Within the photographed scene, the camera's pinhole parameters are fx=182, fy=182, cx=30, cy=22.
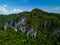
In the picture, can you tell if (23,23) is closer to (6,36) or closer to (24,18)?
(24,18)

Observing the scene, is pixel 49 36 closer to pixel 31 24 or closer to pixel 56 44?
pixel 56 44

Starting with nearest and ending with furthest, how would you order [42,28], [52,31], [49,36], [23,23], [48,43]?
1. [48,43]
2. [49,36]
3. [52,31]
4. [42,28]
5. [23,23]

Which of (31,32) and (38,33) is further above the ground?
(38,33)

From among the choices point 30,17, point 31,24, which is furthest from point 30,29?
point 30,17

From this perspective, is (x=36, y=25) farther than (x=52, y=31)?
Yes

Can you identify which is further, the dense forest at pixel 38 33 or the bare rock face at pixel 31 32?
the bare rock face at pixel 31 32

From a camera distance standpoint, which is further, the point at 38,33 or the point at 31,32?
the point at 31,32

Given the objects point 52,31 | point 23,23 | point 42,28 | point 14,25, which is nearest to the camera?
point 52,31

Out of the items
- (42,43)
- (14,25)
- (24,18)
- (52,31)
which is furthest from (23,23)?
(42,43)

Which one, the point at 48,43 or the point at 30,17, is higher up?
the point at 30,17

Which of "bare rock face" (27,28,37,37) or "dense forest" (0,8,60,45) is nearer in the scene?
"dense forest" (0,8,60,45)
